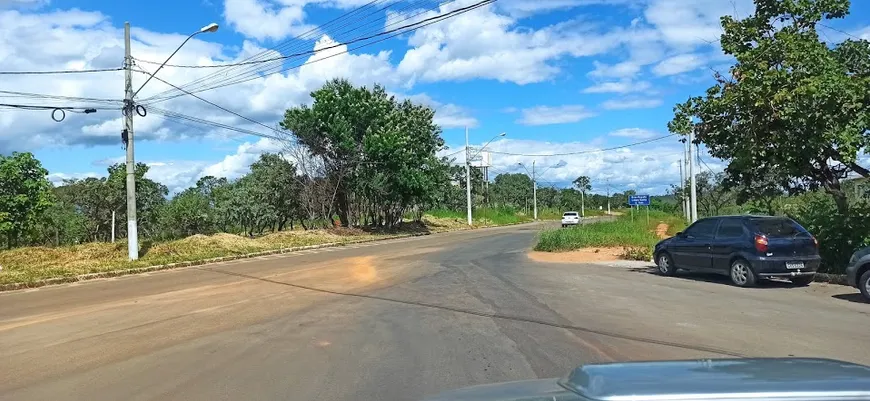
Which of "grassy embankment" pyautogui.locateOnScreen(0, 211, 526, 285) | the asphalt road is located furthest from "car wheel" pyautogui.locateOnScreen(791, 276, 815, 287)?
"grassy embankment" pyautogui.locateOnScreen(0, 211, 526, 285)

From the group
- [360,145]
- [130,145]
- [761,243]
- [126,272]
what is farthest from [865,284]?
[360,145]

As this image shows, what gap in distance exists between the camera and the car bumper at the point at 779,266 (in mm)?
13359

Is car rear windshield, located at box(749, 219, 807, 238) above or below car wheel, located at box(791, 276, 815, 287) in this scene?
above

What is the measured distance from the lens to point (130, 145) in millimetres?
23672

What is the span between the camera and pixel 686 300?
1196 cm

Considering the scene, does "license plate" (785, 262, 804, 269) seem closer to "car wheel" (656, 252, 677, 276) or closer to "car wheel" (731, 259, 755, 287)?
"car wheel" (731, 259, 755, 287)

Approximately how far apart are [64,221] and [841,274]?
42125mm

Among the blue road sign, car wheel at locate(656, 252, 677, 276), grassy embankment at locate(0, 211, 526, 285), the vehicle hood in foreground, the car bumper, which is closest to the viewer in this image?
the vehicle hood in foreground

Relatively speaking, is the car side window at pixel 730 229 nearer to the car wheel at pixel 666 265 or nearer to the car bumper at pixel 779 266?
the car bumper at pixel 779 266

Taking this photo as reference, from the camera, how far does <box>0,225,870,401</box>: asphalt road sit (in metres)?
6.63

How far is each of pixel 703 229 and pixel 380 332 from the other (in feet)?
31.3

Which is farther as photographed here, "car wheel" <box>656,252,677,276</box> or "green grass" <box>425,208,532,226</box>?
"green grass" <box>425,208,532,226</box>

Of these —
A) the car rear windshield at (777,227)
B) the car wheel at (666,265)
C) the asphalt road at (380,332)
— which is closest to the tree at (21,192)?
the asphalt road at (380,332)

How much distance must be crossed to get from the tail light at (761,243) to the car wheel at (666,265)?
2.96m
